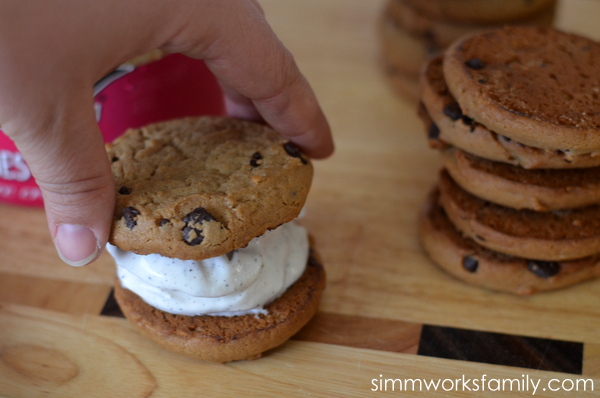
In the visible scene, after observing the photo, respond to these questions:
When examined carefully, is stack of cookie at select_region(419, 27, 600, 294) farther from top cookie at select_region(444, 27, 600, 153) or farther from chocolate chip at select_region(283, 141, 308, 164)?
chocolate chip at select_region(283, 141, 308, 164)

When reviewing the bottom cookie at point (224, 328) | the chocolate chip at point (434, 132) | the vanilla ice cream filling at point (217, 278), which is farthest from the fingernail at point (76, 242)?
the chocolate chip at point (434, 132)

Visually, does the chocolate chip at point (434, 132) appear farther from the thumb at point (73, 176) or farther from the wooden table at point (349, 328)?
the thumb at point (73, 176)

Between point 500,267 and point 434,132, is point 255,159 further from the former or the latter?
point 500,267

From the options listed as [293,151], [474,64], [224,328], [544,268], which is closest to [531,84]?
[474,64]

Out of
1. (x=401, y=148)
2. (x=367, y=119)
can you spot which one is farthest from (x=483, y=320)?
(x=367, y=119)

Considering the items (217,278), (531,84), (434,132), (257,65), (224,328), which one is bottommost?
(224,328)

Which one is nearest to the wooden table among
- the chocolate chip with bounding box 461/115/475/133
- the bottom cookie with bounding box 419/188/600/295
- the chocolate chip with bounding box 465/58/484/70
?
the bottom cookie with bounding box 419/188/600/295
